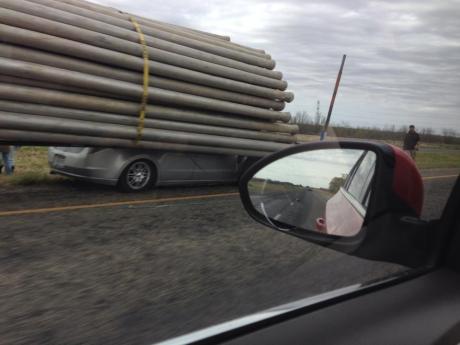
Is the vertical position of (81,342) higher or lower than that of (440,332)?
lower

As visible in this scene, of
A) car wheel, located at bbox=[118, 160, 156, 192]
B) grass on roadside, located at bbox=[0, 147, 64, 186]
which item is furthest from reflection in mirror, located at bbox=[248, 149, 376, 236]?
car wheel, located at bbox=[118, 160, 156, 192]

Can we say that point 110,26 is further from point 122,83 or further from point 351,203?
point 351,203

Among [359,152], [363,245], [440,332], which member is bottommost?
[440,332]

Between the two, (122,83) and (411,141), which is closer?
(411,141)

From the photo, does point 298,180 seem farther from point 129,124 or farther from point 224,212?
point 129,124

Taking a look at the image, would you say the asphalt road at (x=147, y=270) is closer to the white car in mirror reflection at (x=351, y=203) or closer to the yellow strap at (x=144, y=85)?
the white car in mirror reflection at (x=351, y=203)

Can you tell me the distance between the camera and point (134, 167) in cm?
677

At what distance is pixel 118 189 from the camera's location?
6797mm

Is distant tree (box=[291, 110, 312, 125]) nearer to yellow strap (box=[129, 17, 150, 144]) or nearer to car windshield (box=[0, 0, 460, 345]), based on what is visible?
car windshield (box=[0, 0, 460, 345])

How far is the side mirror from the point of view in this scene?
1.51 meters

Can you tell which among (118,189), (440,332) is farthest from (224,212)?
(440,332)

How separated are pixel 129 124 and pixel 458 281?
5.17 m

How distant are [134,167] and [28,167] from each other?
1818 millimetres

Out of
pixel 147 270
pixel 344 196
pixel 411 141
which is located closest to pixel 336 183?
pixel 344 196
